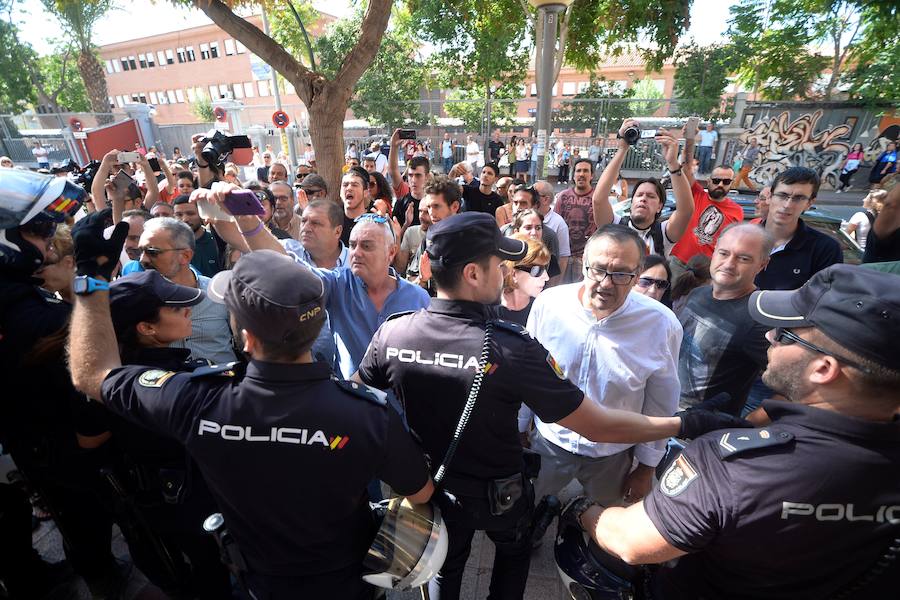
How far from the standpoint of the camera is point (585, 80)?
4169 cm

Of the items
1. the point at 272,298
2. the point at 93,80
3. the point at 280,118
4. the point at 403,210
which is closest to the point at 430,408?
the point at 272,298

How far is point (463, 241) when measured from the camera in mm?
1768

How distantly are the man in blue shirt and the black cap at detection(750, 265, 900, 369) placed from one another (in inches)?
78.4

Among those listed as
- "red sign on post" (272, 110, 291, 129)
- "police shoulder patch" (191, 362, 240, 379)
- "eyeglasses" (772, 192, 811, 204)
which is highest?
"red sign on post" (272, 110, 291, 129)

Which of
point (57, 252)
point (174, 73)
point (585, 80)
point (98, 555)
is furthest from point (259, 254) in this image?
point (174, 73)

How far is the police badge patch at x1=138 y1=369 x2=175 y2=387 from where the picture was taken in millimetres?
1525

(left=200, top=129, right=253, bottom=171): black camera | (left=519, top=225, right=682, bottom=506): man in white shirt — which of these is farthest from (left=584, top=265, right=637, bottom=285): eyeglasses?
(left=200, top=129, right=253, bottom=171): black camera

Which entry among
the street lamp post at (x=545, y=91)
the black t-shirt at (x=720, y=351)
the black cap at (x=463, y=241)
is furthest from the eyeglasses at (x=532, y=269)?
the street lamp post at (x=545, y=91)

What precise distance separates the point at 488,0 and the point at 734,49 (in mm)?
11168

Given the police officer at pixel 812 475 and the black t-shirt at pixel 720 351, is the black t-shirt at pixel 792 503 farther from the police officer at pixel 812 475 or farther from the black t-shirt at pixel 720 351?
the black t-shirt at pixel 720 351

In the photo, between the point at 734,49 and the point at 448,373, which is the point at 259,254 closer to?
the point at 448,373

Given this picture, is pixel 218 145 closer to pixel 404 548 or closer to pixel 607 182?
pixel 607 182

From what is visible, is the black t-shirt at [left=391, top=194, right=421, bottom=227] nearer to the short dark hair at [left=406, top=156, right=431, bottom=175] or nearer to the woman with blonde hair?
the short dark hair at [left=406, top=156, right=431, bottom=175]

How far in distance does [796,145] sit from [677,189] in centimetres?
1581
